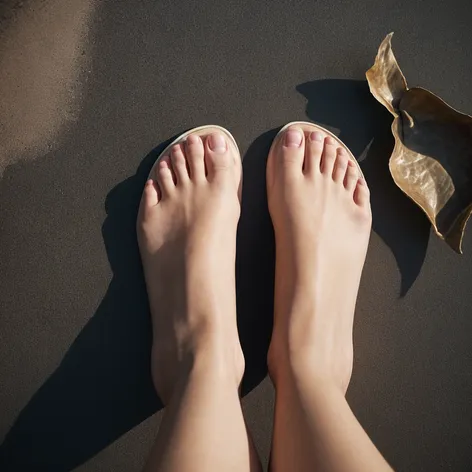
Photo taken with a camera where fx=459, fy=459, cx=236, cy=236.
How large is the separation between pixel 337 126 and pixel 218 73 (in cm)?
26

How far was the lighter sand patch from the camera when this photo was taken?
862 mm

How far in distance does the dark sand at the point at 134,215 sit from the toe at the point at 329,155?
36 millimetres

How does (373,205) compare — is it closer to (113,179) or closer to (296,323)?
(296,323)

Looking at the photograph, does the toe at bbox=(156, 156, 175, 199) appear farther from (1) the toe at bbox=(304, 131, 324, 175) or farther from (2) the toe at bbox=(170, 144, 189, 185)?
(1) the toe at bbox=(304, 131, 324, 175)

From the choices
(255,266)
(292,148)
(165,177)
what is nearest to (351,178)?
(292,148)

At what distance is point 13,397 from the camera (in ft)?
2.79

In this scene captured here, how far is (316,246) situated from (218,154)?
0.26 metres

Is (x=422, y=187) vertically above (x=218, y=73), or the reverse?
(x=218, y=73)

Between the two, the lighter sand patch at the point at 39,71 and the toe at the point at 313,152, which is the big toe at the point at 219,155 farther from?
the lighter sand patch at the point at 39,71

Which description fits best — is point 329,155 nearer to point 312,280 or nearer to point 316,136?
point 316,136

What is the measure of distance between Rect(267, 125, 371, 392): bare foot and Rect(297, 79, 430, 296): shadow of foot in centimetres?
4

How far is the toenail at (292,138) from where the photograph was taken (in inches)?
34.7

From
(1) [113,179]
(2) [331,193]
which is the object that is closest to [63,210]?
→ (1) [113,179]

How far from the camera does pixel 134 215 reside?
0.89 metres
